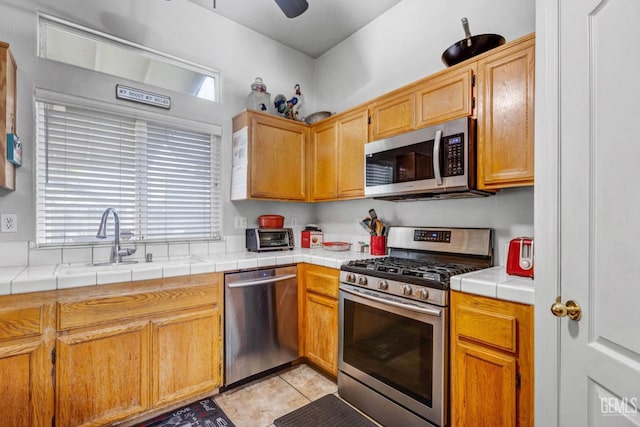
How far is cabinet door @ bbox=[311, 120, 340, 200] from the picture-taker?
2.81 meters

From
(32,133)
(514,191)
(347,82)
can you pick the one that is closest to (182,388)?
(32,133)

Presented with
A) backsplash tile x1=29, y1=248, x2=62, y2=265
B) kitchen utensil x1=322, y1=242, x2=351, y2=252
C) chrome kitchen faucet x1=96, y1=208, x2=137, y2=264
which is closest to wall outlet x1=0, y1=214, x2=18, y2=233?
backsplash tile x1=29, y1=248, x2=62, y2=265

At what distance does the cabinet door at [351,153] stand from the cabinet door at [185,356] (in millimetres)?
1421

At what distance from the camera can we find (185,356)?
6.50 feet

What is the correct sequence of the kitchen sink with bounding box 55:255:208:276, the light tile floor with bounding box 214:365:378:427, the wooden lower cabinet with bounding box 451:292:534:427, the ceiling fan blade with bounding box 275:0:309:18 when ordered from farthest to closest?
the light tile floor with bounding box 214:365:378:427 < the kitchen sink with bounding box 55:255:208:276 < the ceiling fan blade with bounding box 275:0:309:18 < the wooden lower cabinet with bounding box 451:292:534:427

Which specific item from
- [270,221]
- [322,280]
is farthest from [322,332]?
[270,221]

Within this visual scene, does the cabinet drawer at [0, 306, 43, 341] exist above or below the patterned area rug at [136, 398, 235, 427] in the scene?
above

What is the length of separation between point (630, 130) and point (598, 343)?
2.02 ft

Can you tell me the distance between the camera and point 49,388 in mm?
1561

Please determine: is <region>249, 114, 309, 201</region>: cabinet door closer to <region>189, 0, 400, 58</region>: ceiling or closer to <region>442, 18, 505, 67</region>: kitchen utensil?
<region>189, 0, 400, 58</region>: ceiling

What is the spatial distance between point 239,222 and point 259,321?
3.25 ft

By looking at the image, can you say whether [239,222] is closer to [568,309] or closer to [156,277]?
[156,277]

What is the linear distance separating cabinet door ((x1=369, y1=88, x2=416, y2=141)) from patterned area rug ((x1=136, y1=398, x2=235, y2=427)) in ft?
7.24

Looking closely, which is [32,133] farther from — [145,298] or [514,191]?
[514,191]
